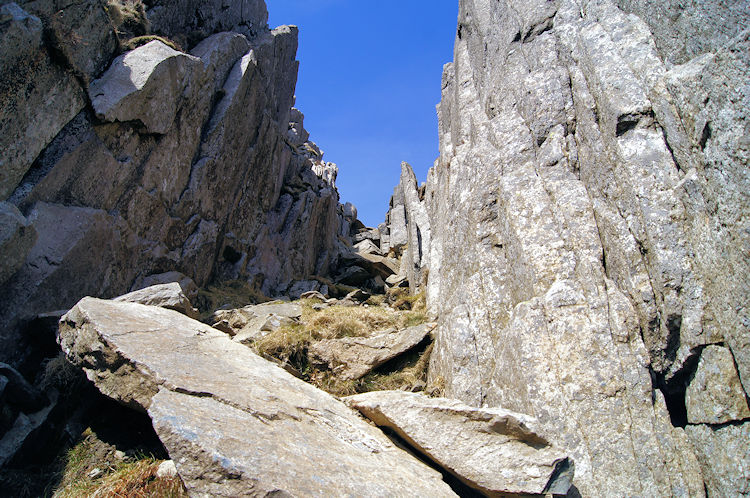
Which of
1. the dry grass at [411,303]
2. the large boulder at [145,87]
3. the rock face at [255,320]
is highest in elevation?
the large boulder at [145,87]

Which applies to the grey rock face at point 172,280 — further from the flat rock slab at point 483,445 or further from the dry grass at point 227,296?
the flat rock slab at point 483,445

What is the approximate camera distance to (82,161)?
14.6m

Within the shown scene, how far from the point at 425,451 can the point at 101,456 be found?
5.26m

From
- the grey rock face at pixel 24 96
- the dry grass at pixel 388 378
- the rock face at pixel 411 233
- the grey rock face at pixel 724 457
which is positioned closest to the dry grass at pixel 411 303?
the rock face at pixel 411 233

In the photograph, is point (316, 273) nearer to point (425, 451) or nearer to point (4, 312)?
point (4, 312)

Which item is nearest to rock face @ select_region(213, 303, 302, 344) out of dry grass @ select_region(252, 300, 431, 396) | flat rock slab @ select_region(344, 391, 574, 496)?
dry grass @ select_region(252, 300, 431, 396)

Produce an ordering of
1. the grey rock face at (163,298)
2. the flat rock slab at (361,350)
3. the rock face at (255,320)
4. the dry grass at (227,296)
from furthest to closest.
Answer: the dry grass at (227,296)
the rock face at (255,320)
the grey rock face at (163,298)
the flat rock slab at (361,350)

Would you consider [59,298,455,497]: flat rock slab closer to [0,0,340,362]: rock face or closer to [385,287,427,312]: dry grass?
[0,0,340,362]: rock face

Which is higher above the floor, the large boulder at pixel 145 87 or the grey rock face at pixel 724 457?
the large boulder at pixel 145 87

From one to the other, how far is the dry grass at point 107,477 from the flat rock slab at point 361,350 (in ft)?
15.5

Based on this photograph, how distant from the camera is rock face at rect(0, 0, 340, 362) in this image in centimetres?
1288

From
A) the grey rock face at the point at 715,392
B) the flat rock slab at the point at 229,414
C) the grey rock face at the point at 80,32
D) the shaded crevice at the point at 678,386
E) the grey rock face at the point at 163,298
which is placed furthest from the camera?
the grey rock face at the point at 80,32

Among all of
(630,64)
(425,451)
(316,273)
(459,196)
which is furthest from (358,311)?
(316,273)

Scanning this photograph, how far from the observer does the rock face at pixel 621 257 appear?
22.0 ft
